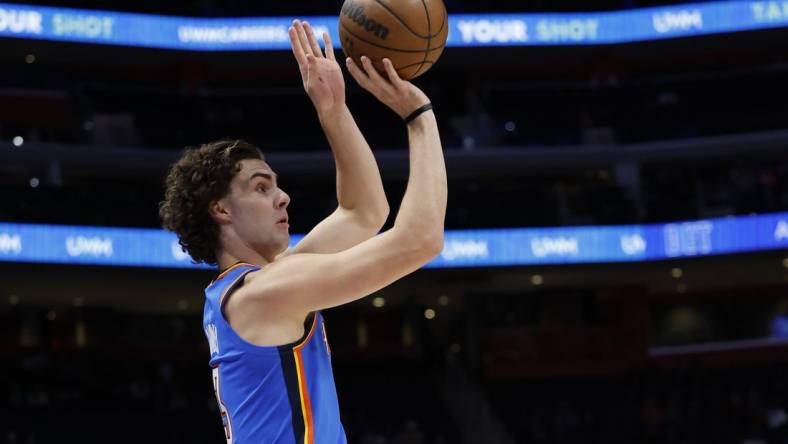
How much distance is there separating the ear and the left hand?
39 cm

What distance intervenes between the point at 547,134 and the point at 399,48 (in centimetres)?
1938

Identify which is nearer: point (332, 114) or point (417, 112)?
point (417, 112)

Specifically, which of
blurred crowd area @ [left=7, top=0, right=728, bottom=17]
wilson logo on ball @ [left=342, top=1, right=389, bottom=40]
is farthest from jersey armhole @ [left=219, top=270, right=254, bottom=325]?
blurred crowd area @ [left=7, top=0, right=728, bottom=17]

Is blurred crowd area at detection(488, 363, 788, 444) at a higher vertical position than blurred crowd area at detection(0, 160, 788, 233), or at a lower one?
lower

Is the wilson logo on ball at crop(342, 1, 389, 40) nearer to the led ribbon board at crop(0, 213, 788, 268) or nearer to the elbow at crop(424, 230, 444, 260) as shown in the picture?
the elbow at crop(424, 230, 444, 260)

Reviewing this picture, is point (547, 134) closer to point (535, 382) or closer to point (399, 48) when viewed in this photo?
point (535, 382)

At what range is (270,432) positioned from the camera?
2.99 m

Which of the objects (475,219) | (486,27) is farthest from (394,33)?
(486,27)

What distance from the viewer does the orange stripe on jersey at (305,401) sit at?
2988 millimetres

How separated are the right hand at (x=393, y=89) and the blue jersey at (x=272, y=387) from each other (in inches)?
22.7

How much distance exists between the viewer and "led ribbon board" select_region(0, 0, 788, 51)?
2125 cm

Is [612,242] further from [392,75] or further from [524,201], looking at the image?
[392,75]

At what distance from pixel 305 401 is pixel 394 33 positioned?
1.05 metres

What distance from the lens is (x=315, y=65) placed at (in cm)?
319
